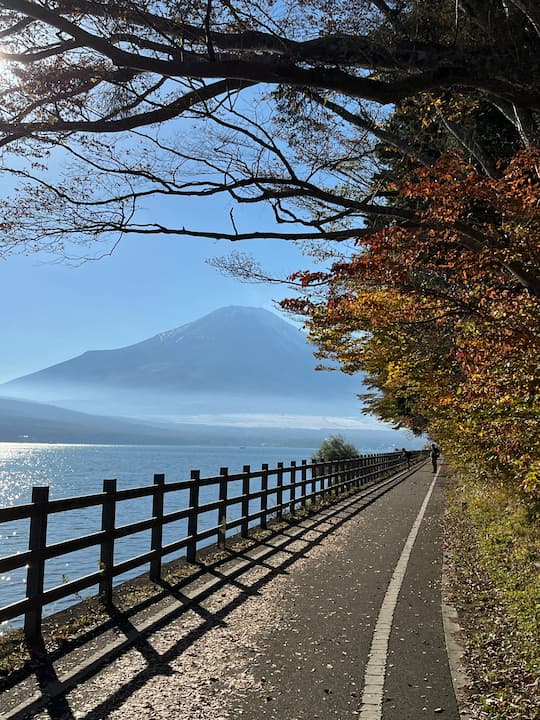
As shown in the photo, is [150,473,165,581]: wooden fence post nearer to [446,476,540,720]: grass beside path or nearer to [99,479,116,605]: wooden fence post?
[99,479,116,605]: wooden fence post

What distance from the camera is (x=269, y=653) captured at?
19.4ft

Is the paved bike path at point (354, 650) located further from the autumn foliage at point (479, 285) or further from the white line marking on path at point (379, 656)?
the autumn foliage at point (479, 285)

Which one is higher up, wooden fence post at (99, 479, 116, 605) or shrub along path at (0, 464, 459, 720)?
wooden fence post at (99, 479, 116, 605)

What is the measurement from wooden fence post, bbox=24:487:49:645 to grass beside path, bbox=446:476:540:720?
13.4 feet

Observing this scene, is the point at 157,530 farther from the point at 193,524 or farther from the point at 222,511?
the point at 222,511

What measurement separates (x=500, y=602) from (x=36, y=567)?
5.55 m

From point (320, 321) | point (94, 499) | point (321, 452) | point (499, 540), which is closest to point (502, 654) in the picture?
point (94, 499)

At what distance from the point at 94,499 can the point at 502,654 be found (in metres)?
4.66

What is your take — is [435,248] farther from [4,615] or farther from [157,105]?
[4,615]

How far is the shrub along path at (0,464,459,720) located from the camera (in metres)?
4.70

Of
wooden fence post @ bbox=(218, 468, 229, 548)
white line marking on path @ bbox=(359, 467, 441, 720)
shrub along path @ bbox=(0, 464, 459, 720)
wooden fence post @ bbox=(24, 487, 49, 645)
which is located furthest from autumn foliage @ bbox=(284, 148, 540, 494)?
wooden fence post @ bbox=(24, 487, 49, 645)

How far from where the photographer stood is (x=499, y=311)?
8.80 meters

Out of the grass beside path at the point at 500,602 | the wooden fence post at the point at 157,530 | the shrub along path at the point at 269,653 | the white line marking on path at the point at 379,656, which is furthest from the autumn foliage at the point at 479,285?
the wooden fence post at the point at 157,530

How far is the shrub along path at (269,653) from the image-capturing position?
15.4ft
